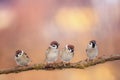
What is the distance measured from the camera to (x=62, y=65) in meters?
2.21

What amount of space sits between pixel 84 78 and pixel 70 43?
0.21 meters

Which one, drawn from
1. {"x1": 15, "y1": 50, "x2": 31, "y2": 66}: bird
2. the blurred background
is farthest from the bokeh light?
{"x1": 15, "y1": 50, "x2": 31, "y2": 66}: bird

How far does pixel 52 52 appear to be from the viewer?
2.18 m

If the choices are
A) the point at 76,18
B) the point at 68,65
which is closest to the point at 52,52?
the point at 68,65

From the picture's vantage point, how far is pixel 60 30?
7.31 feet

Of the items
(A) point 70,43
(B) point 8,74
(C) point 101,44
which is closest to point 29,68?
(B) point 8,74

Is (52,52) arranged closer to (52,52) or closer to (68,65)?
(52,52)

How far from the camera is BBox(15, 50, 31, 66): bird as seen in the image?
2.18 meters

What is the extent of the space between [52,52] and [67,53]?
0.08 m

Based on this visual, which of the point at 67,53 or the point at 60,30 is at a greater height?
the point at 60,30

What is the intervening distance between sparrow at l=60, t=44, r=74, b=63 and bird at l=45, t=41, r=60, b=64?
3 centimetres

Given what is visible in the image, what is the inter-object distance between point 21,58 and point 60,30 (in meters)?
0.27

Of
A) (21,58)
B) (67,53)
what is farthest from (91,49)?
(21,58)

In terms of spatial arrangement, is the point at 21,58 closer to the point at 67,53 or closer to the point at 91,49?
the point at 67,53
